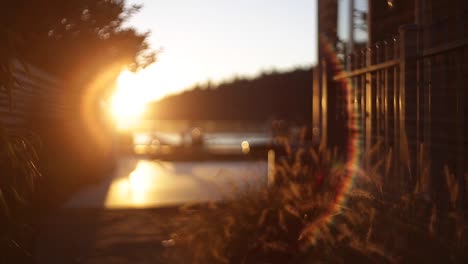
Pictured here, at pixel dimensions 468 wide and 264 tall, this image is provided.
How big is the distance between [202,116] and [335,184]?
3150 inches

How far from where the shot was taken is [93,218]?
10.7 metres

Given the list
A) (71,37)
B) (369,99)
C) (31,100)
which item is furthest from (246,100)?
(369,99)

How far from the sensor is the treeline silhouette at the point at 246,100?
221 feet

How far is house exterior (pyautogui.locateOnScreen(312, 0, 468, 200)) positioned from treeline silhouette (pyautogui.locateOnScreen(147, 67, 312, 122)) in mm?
48373

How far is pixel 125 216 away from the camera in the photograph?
10852mm

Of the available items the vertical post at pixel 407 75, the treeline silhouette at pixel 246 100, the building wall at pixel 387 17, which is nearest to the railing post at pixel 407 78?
the vertical post at pixel 407 75

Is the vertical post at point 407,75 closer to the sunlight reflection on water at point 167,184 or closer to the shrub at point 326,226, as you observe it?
the shrub at point 326,226

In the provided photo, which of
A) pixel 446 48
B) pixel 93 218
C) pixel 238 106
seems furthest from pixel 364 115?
pixel 238 106

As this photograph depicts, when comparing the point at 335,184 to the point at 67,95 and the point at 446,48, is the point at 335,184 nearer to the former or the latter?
the point at 446,48

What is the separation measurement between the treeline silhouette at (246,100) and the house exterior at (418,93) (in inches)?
1904

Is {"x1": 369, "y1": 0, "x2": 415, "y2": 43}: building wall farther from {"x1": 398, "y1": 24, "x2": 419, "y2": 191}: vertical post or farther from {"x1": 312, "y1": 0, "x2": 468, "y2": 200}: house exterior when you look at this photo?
{"x1": 398, "y1": 24, "x2": 419, "y2": 191}: vertical post

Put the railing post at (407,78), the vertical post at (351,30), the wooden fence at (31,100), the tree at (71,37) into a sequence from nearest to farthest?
the tree at (71,37), the railing post at (407,78), the wooden fence at (31,100), the vertical post at (351,30)

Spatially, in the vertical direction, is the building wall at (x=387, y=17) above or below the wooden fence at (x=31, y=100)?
above

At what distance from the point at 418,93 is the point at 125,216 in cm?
593
